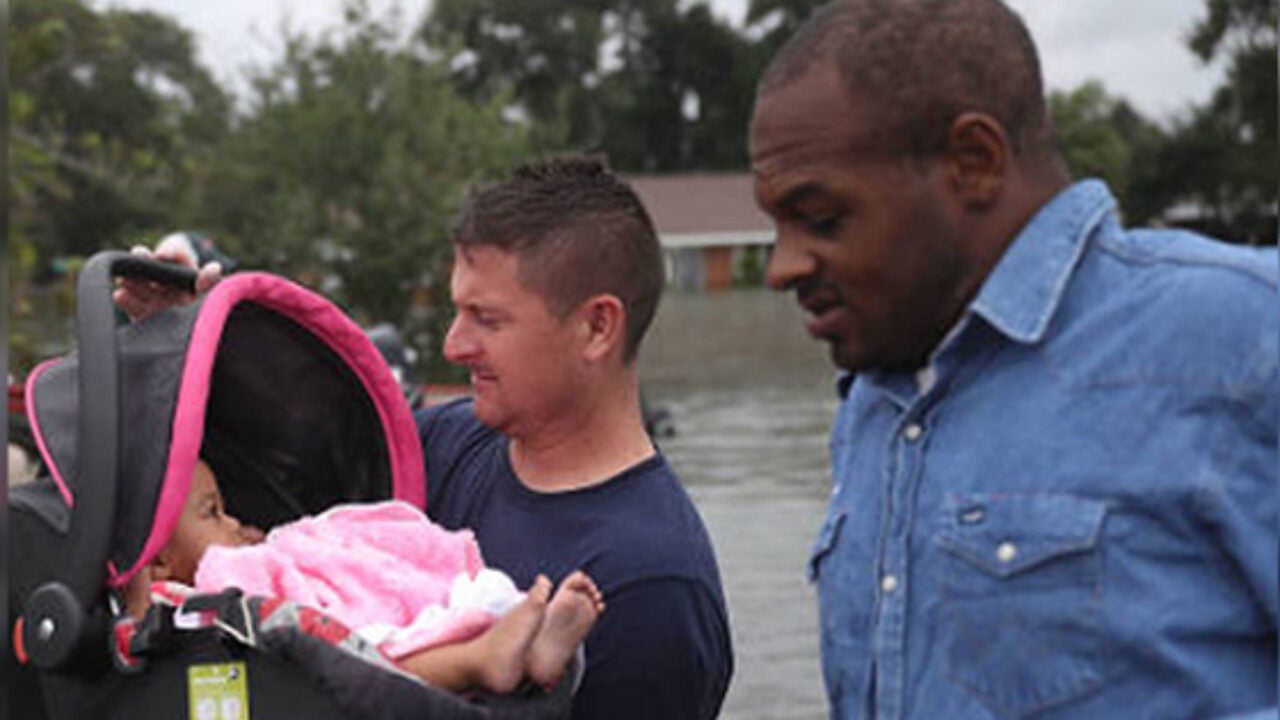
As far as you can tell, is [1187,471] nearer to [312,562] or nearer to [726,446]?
A: [312,562]

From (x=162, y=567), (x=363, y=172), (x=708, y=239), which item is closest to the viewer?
(x=162, y=567)

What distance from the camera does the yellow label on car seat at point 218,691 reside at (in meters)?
2.69

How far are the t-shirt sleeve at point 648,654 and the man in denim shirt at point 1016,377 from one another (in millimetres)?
687

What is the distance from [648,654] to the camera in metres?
2.86

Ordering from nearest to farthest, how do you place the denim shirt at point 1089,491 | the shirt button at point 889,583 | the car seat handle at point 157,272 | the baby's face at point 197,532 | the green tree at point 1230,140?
the denim shirt at point 1089,491 → the shirt button at point 889,583 → the baby's face at point 197,532 → the car seat handle at point 157,272 → the green tree at point 1230,140

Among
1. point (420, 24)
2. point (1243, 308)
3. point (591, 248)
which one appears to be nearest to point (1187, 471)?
point (1243, 308)

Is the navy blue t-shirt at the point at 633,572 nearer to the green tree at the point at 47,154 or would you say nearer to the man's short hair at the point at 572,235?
the man's short hair at the point at 572,235

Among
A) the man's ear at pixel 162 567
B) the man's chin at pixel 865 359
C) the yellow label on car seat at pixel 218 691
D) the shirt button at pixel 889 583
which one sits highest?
the man's chin at pixel 865 359

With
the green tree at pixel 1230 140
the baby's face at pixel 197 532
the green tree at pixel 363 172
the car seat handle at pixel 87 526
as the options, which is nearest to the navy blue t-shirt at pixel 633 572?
the baby's face at pixel 197 532

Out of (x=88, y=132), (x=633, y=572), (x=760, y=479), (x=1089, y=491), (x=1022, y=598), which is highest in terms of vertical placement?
(x=1089, y=491)

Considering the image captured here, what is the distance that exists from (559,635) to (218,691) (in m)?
0.52

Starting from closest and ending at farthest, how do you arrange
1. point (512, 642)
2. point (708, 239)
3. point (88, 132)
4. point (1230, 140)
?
point (512, 642) < point (88, 132) < point (1230, 140) < point (708, 239)

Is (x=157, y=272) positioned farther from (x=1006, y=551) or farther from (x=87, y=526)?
(x=1006, y=551)

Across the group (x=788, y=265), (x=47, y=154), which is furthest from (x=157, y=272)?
(x=47, y=154)
